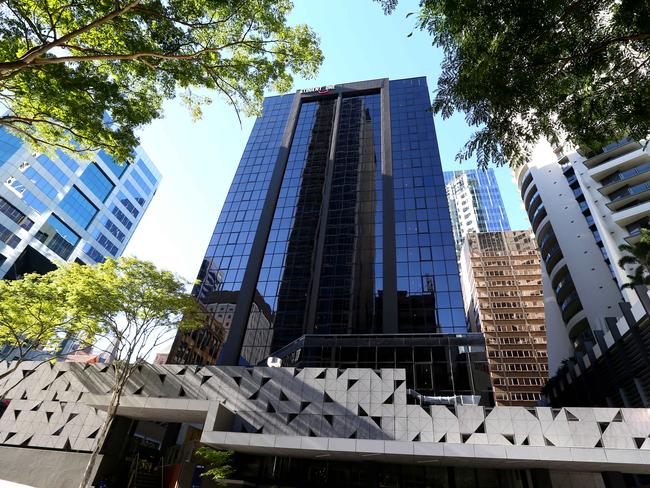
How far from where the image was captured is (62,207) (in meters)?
58.8

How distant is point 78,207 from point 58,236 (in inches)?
282

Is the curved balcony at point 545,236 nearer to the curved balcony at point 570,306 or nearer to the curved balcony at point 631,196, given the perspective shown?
the curved balcony at point 570,306

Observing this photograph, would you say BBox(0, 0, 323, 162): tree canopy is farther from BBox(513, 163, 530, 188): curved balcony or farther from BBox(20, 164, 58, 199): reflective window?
BBox(513, 163, 530, 188): curved balcony

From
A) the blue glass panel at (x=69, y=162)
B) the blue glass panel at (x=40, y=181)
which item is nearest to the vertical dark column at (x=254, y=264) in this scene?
the blue glass panel at (x=40, y=181)

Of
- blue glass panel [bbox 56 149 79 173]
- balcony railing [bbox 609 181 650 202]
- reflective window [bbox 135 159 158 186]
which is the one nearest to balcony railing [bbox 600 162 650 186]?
balcony railing [bbox 609 181 650 202]

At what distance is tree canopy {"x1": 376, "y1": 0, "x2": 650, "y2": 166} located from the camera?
7.39 metres

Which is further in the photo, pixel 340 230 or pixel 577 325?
pixel 340 230

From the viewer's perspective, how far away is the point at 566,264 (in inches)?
1799

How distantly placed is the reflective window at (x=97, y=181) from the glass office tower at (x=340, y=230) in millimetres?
33045

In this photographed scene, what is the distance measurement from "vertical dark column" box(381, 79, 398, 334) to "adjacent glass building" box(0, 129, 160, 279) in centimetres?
3090

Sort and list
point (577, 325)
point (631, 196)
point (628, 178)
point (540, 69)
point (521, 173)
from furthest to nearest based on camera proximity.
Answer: point (521, 173) → point (577, 325) → point (628, 178) → point (631, 196) → point (540, 69)

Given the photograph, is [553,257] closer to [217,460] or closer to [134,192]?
[217,460]

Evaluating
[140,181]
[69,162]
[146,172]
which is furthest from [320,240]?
[146,172]

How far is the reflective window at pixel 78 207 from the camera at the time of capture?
60241 mm
